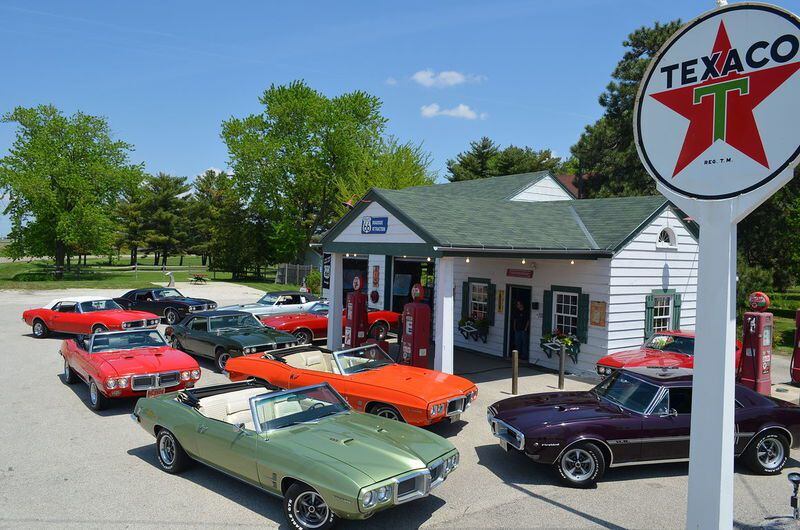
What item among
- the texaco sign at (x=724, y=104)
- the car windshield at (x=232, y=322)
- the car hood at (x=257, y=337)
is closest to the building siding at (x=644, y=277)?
the car hood at (x=257, y=337)

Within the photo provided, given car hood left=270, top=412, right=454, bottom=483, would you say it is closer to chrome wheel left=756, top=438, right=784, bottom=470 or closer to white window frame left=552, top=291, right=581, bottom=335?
chrome wheel left=756, top=438, right=784, bottom=470

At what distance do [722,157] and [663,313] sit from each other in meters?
10.3

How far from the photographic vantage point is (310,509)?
5.77m

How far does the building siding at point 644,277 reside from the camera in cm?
1370

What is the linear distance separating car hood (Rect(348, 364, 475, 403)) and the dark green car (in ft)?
14.8

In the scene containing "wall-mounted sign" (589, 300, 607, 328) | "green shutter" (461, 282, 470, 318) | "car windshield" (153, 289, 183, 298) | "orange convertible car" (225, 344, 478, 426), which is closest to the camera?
"orange convertible car" (225, 344, 478, 426)

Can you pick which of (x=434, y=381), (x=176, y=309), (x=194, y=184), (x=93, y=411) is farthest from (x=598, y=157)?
(x=194, y=184)

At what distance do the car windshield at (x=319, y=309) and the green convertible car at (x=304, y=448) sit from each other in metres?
11.3

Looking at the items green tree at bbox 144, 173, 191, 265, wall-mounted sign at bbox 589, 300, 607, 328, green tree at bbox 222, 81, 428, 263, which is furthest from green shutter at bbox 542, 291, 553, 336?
green tree at bbox 144, 173, 191, 265

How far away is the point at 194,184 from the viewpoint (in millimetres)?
73125

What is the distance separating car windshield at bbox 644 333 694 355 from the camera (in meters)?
12.3

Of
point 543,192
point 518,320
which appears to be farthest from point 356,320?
point 543,192

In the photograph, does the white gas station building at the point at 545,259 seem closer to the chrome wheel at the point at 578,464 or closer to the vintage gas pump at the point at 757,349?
the vintage gas pump at the point at 757,349

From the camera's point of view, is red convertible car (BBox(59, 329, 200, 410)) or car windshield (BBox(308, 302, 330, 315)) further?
car windshield (BBox(308, 302, 330, 315))
